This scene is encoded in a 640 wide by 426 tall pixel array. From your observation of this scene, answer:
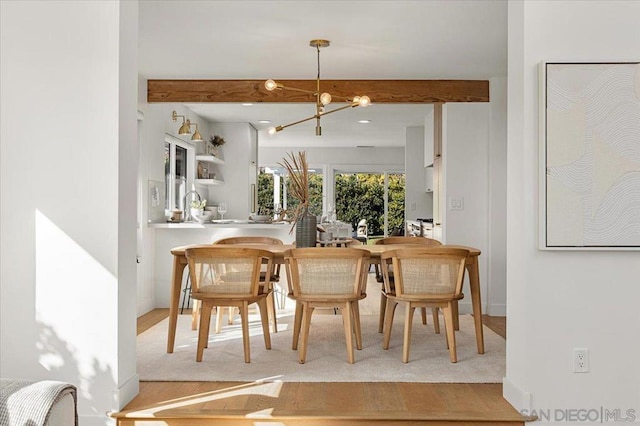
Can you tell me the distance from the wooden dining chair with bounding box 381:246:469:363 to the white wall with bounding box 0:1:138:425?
1842 mm

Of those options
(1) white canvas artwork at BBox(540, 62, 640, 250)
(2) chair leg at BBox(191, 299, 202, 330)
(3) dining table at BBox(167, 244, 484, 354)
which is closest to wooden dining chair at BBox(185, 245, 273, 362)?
(3) dining table at BBox(167, 244, 484, 354)

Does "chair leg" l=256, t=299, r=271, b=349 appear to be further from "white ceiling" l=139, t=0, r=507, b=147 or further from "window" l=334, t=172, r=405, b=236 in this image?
"window" l=334, t=172, r=405, b=236

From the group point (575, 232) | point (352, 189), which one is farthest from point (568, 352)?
point (352, 189)

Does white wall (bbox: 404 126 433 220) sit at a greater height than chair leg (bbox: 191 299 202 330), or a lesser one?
greater

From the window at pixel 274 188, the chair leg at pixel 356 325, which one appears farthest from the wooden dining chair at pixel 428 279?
the window at pixel 274 188

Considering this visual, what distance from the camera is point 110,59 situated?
2.92 meters

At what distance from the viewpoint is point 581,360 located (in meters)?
2.88

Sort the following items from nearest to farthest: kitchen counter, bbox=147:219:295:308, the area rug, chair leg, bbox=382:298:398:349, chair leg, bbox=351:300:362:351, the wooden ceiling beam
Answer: the area rug < chair leg, bbox=382:298:398:349 < chair leg, bbox=351:300:362:351 < the wooden ceiling beam < kitchen counter, bbox=147:219:295:308

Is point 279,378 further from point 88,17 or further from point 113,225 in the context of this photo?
point 88,17

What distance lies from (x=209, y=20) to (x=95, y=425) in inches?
106

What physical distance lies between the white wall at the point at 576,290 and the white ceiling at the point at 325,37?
35.7 inches

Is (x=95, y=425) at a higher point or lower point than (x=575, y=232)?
lower

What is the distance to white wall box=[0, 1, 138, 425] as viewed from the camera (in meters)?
2.92

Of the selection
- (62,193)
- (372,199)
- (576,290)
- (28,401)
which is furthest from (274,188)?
(28,401)
